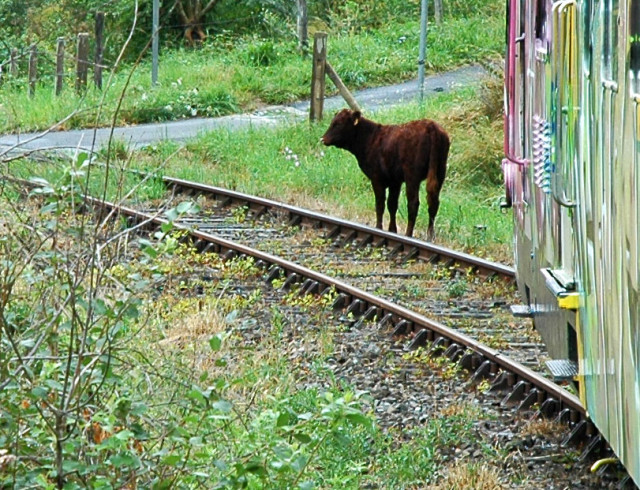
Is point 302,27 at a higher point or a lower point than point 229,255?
lower

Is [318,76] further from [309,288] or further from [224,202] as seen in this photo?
[309,288]

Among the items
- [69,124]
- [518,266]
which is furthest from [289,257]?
[69,124]

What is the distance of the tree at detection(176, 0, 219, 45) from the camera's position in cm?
3294

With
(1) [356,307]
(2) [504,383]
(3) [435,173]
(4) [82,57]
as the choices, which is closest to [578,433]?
(2) [504,383]

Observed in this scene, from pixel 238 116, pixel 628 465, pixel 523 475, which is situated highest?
pixel 628 465

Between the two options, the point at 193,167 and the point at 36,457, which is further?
the point at 193,167

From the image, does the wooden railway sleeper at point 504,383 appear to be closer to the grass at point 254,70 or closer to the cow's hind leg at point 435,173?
the cow's hind leg at point 435,173

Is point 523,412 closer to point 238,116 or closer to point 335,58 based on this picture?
point 238,116

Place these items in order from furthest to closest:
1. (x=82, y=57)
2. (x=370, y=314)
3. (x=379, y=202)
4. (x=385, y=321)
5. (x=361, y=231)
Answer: (x=82, y=57), (x=379, y=202), (x=361, y=231), (x=370, y=314), (x=385, y=321)

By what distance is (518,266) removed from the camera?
8086mm

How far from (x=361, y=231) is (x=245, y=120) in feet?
32.9

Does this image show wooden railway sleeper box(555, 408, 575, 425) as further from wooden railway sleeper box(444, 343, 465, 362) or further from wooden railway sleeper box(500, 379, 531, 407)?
wooden railway sleeper box(444, 343, 465, 362)

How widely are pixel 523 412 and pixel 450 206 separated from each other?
705 centimetres

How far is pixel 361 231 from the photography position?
489 inches
